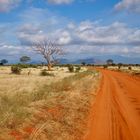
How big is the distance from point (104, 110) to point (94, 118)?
1949mm

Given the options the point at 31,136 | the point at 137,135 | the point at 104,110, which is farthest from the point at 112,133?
the point at 104,110

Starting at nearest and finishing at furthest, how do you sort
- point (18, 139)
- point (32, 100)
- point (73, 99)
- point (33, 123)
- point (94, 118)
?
point (18, 139)
point (33, 123)
point (94, 118)
point (32, 100)
point (73, 99)

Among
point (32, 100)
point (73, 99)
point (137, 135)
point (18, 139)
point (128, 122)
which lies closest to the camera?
point (18, 139)

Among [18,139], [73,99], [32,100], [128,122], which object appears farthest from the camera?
[73,99]

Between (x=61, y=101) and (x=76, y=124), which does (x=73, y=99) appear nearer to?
(x=61, y=101)

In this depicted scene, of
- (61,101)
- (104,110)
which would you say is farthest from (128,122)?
(61,101)

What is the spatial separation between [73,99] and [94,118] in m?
5.45

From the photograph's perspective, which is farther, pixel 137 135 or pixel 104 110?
pixel 104 110

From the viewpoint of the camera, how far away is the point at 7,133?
32.8ft

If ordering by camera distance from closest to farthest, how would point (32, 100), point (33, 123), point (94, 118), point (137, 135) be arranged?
point (137, 135)
point (33, 123)
point (94, 118)
point (32, 100)

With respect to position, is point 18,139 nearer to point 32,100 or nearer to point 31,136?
point 31,136

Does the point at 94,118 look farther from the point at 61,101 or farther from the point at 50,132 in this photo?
the point at 61,101

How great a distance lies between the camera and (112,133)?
35.7 ft

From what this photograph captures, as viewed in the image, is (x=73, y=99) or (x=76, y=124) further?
(x=73, y=99)
